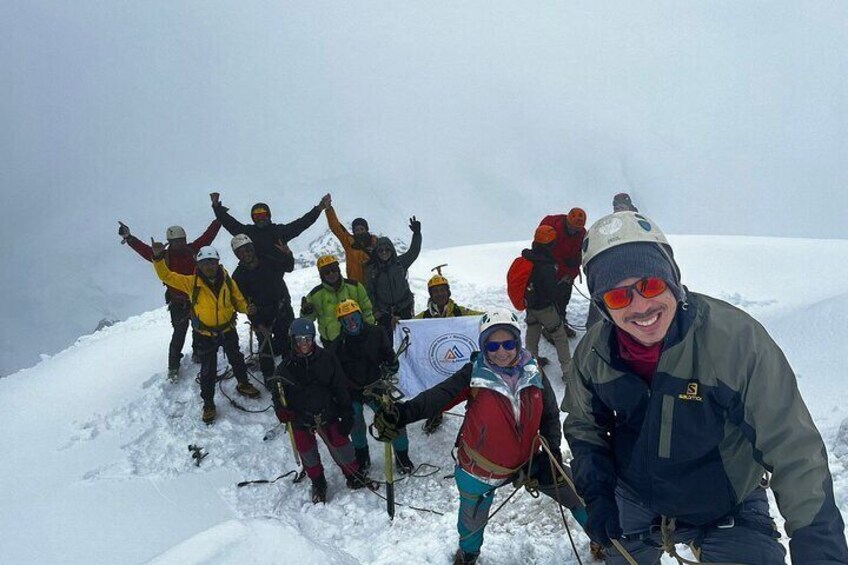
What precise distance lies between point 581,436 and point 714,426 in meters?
0.71

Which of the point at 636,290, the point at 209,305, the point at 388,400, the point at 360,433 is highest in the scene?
the point at 636,290

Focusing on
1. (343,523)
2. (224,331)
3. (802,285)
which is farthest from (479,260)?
(343,523)

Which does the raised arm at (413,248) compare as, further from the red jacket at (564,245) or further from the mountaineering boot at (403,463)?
the mountaineering boot at (403,463)

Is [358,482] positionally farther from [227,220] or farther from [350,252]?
[227,220]

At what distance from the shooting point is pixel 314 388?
18.3 ft

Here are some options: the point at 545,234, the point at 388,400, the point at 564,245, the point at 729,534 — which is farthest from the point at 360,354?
the point at 729,534

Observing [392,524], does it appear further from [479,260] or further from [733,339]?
[479,260]

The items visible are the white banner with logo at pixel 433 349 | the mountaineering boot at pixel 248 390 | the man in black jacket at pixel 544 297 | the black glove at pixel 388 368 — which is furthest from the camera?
the mountaineering boot at pixel 248 390

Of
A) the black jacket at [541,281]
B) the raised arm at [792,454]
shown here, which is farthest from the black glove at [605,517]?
the black jacket at [541,281]

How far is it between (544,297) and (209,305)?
4999 millimetres

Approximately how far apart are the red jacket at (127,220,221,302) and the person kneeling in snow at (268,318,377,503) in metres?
3.04

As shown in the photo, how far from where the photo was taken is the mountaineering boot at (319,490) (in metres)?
5.94

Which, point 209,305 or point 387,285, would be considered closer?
point 209,305

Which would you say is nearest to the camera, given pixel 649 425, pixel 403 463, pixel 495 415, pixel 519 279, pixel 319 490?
pixel 649 425
